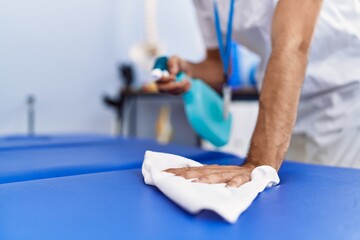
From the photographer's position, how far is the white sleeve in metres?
1.06

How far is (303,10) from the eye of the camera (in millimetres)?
614

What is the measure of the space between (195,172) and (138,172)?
0.54 feet

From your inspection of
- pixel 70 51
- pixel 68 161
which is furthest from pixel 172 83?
pixel 70 51

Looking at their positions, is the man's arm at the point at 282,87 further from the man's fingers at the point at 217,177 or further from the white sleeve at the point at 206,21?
the white sleeve at the point at 206,21

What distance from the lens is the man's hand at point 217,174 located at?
46cm

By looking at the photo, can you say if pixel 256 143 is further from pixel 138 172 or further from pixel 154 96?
pixel 154 96

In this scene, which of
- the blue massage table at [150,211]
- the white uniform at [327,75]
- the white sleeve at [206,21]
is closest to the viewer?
the blue massage table at [150,211]

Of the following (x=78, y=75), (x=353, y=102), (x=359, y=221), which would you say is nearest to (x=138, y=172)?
(x=359, y=221)

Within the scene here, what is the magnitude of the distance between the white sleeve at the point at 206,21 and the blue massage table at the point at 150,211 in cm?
62

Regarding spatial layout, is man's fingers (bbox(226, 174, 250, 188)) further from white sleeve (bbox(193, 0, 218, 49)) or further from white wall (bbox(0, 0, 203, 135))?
white wall (bbox(0, 0, 203, 135))

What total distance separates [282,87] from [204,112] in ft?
0.97

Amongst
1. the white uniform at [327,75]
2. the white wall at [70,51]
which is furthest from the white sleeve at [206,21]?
the white wall at [70,51]

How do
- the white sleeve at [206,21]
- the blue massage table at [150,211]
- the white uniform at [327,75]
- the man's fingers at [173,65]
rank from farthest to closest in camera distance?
the white sleeve at [206,21], the man's fingers at [173,65], the white uniform at [327,75], the blue massage table at [150,211]

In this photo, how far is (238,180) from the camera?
1.55ft
